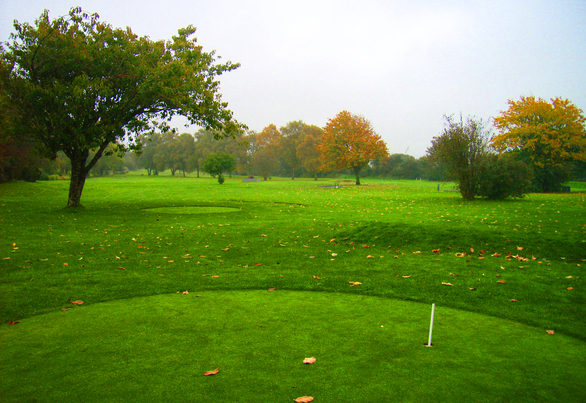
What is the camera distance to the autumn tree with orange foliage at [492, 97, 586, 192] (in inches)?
1761

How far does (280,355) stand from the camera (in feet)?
14.5

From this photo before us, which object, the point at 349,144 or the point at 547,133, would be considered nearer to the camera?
the point at 547,133

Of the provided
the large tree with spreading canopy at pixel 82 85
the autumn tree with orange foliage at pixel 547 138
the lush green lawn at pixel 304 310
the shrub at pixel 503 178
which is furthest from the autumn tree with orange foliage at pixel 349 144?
the lush green lawn at pixel 304 310

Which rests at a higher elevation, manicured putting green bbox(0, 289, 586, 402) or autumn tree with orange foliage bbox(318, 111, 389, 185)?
autumn tree with orange foliage bbox(318, 111, 389, 185)

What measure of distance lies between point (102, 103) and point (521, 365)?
21351mm

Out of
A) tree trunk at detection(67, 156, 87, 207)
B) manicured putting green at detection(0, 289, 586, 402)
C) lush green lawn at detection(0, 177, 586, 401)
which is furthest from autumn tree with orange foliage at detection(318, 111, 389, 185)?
manicured putting green at detection(0, 289, 586, 402)

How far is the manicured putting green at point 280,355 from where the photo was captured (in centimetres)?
363

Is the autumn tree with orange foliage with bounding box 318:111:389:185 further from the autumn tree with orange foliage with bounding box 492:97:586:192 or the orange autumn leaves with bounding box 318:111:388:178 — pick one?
Result: the autumn tree with orange foliage with bounding box 492:97:586:192

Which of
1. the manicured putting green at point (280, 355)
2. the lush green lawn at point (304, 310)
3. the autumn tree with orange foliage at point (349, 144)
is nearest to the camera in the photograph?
the manicured putting green at point (280, 355)

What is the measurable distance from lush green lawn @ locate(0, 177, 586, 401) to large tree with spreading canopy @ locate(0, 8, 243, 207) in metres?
7.57

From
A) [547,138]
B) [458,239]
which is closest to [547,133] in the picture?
[547,138]

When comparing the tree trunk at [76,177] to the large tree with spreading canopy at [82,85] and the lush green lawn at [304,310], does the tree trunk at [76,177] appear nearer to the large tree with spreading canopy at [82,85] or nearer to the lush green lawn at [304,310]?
the large tree with spreading canopy at [82,85]

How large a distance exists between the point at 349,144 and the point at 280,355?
199 ft

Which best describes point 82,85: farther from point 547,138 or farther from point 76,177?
point 547,138
